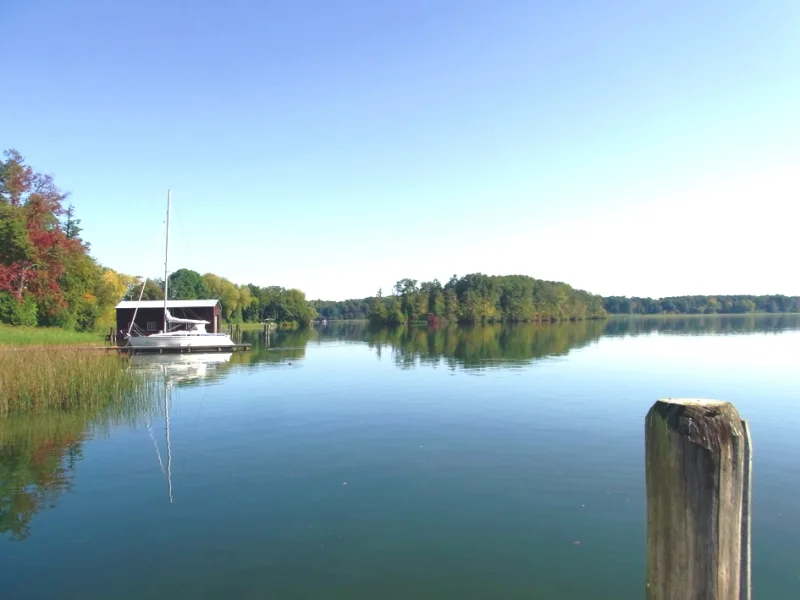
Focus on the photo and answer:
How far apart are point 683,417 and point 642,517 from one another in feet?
22.3

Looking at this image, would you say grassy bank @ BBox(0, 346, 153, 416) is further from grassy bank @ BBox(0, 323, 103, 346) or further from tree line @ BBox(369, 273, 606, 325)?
tree line @ BBox(369, 273, 606, 325)

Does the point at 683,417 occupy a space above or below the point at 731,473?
above

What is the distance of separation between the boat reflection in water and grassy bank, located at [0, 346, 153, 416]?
5.53 ft

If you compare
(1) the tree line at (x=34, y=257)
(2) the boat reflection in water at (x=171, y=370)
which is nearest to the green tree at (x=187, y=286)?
(1) the tree line at (x=34, y=257)

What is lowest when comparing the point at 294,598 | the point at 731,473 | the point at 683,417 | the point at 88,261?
the point at 294,598

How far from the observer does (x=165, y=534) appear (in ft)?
25.7

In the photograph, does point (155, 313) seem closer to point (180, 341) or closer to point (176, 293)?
point (180, 341)

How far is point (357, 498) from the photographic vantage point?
30.2 feet

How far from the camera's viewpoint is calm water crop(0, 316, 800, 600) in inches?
260

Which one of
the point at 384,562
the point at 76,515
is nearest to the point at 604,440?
the point at 384,562

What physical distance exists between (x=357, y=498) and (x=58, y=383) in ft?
39.7

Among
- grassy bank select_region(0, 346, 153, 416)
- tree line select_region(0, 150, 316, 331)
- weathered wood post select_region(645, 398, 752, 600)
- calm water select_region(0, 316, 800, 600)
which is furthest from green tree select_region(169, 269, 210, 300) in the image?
weathered wood post select_region(645, 398, 752, 600)

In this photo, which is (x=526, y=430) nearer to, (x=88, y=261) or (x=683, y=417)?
(x=683, y=417)

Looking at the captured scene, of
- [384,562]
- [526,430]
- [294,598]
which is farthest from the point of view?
[526,430]
